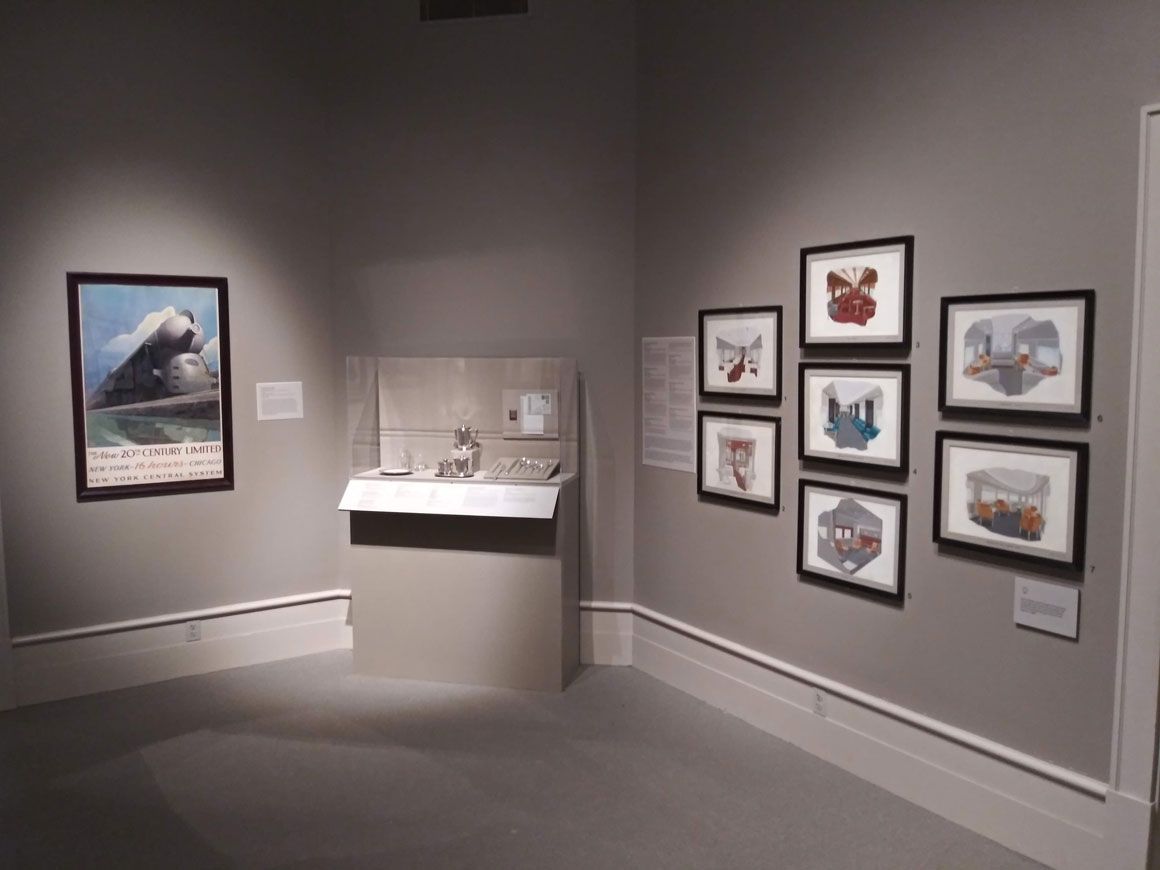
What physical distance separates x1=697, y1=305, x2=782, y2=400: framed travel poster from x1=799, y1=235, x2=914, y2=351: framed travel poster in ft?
0.70

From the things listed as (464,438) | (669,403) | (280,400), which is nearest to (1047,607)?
(669,403)

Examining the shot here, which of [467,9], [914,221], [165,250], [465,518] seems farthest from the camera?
[467,9]

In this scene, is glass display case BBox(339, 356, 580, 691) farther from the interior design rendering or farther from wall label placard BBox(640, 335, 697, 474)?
wall label placard BBox(640, 335, 697, 474)

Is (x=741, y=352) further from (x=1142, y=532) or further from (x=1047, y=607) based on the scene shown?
(x=1142, y=532)

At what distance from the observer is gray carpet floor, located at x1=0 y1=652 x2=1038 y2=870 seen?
3209mm

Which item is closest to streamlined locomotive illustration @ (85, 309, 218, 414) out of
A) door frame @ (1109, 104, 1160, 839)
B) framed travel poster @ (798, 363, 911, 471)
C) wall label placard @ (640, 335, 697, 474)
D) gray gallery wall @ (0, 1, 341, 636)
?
gray gallery wall @ (0, 1, 341, 636)

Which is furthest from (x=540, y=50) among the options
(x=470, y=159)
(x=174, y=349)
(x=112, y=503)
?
(x=112, y=503)

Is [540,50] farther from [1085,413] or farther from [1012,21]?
[1085,413]

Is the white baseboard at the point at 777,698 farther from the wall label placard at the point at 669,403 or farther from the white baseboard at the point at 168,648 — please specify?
the wall label placard at the point at 669,403

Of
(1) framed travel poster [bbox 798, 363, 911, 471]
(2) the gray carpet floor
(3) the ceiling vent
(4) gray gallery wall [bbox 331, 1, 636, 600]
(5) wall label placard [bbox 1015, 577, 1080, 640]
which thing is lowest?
(2) the gray carpet floor

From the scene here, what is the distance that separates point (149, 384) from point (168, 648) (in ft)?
4.73

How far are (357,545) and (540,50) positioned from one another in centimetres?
289

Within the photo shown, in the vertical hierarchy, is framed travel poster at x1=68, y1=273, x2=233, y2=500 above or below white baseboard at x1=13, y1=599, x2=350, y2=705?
above

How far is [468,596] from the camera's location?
475 centimetres
